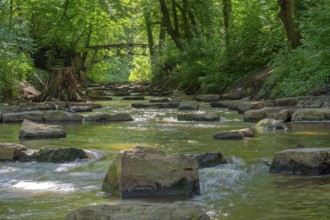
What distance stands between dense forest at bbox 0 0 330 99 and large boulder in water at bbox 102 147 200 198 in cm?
493

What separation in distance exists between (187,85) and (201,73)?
3.86 ft

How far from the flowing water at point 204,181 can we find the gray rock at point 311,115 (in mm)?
1332

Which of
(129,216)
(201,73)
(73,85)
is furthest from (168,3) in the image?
(129,216)

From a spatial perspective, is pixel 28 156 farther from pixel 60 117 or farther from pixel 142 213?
pixel 60 117

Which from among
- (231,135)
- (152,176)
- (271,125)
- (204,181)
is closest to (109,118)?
(271,125)

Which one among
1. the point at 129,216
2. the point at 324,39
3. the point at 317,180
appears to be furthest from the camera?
the point at 324,39

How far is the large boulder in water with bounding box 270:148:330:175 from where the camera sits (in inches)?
243

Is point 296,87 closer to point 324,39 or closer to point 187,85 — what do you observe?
point 324,39

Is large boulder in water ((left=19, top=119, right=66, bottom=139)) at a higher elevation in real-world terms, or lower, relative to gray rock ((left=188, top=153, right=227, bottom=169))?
higher

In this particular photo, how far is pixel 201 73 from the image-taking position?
80.3 feet

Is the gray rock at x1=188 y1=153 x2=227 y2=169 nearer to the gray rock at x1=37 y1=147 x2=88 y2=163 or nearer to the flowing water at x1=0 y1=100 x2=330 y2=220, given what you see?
the flowing water at x1=0 y1=100 x2=330 y2=220

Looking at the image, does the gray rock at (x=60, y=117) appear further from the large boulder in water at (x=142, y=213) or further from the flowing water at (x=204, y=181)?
the large boulder in water at (x=142, y=213)

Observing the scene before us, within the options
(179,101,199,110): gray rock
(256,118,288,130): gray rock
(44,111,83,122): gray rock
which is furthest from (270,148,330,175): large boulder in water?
(179,101,199,110): gray rock

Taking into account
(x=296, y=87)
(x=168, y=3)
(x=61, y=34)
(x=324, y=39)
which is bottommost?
(x=296, y=87)
